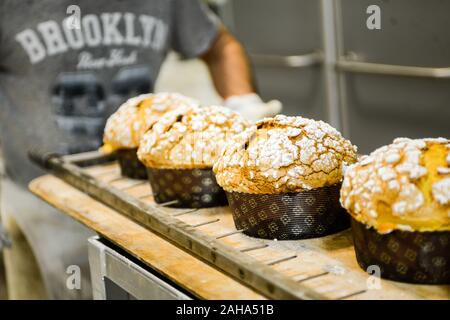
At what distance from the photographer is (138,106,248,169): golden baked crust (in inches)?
82.0

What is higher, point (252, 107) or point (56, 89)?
point (56, 89)

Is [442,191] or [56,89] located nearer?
[442,191]

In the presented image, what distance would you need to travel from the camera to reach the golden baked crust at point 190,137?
2.08 meters

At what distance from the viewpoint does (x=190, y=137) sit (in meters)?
2.10

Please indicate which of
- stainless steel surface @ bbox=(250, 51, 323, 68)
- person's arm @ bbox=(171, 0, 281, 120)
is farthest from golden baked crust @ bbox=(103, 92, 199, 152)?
stainless steel surface @ bbox=(250, 51, 323, 68)

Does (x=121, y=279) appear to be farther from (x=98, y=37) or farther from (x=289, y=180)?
(x=98, y=37)

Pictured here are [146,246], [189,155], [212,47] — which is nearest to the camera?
[146,246]

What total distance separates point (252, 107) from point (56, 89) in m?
0.81

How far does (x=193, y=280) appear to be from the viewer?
5.36 feet

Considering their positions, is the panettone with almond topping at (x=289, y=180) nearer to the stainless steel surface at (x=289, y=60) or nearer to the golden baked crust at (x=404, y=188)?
the golden baked crust at (x=404, y=188)

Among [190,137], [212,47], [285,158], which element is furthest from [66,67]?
[285,158]

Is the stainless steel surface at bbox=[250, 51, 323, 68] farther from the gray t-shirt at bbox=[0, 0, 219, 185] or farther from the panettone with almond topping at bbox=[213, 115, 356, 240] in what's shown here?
the panettone with almond topping at bbox=[213, 115, 356, 240]

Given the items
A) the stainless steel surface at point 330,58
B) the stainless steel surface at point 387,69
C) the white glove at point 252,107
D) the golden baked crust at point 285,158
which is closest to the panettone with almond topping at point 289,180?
the golden baked crust at point 285,158
